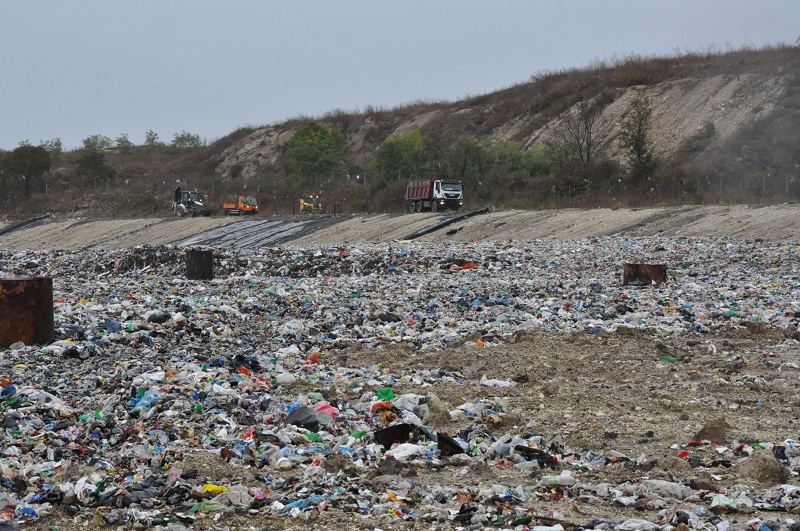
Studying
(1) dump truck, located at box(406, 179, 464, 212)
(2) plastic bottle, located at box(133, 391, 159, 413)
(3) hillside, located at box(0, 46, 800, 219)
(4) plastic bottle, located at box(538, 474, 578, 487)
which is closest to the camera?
(4) plastic bottle, located at box(538, 474, 578, 487)

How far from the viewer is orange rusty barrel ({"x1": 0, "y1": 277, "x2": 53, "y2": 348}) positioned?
8.03 m

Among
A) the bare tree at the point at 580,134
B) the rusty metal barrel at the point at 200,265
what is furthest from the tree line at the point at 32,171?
the rusty metal barrel at the point at 200,265

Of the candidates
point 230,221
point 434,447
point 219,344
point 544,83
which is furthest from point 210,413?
point 544,83

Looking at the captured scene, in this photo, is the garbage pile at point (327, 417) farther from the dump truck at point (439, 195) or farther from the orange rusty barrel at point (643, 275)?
the dump truck at point (439, 195)

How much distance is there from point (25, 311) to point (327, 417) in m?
3.88

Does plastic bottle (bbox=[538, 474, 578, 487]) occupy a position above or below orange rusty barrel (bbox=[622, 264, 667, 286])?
below

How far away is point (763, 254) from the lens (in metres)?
15.1

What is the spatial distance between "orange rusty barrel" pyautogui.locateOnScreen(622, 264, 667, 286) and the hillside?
1217cm

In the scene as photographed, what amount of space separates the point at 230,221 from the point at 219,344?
26.4 metres

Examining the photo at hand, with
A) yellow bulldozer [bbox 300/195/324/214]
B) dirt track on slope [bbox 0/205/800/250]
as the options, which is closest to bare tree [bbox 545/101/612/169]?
dirt track on slope [bbox 0/205/800/250]

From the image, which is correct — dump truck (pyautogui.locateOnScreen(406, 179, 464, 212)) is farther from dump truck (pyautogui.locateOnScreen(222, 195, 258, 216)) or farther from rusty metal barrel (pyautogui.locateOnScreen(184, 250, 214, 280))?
rusty metal barrel (pyautogui.locateOnScreen(184, 250, 214, 280))

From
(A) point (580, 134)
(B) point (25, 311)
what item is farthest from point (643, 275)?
(A) point (580, 134)

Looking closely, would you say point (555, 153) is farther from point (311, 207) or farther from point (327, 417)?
point (327, 417)

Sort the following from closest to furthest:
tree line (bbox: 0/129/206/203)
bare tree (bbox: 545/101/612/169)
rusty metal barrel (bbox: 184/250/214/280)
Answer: rusty metal barrel (bbox: 184/250/214/280)
bare tree (bbox: 545/101/612/169)
tree line (bbox: 0/129/206/203)
